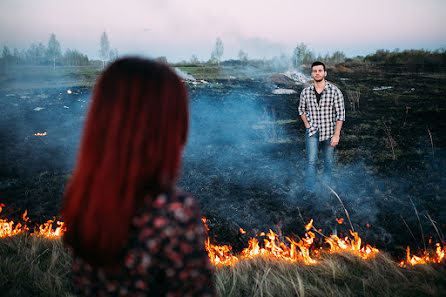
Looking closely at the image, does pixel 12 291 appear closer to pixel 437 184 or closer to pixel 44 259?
pixel 44 259

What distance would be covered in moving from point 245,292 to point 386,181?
441 cm

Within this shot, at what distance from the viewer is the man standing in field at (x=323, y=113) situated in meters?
4.16

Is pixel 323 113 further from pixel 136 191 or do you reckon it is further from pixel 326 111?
pixel 136 191

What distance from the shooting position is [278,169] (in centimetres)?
639

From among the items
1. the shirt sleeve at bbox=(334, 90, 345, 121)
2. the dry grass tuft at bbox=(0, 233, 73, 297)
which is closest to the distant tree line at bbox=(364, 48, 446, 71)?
the shirt sleeve at bbox=(334, 90, 345, 121)

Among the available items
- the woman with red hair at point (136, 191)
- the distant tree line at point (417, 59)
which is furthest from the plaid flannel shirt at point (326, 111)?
the distant tree line at point (417, 59)

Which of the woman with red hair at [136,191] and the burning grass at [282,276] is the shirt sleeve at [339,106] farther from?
the woman with red hair at [136,191]

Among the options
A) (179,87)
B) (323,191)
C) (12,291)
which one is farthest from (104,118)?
(323,191)

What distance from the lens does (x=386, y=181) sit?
5.46 m

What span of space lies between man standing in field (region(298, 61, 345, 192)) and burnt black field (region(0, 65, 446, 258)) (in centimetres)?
98

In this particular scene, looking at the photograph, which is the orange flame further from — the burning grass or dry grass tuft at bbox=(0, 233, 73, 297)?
dry grass tuft at bbox=(0, 233, 73, 297)

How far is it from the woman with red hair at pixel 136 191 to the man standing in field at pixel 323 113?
12.2ft

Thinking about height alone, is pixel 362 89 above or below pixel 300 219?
above

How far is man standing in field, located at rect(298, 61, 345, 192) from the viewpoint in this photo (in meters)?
4.16
